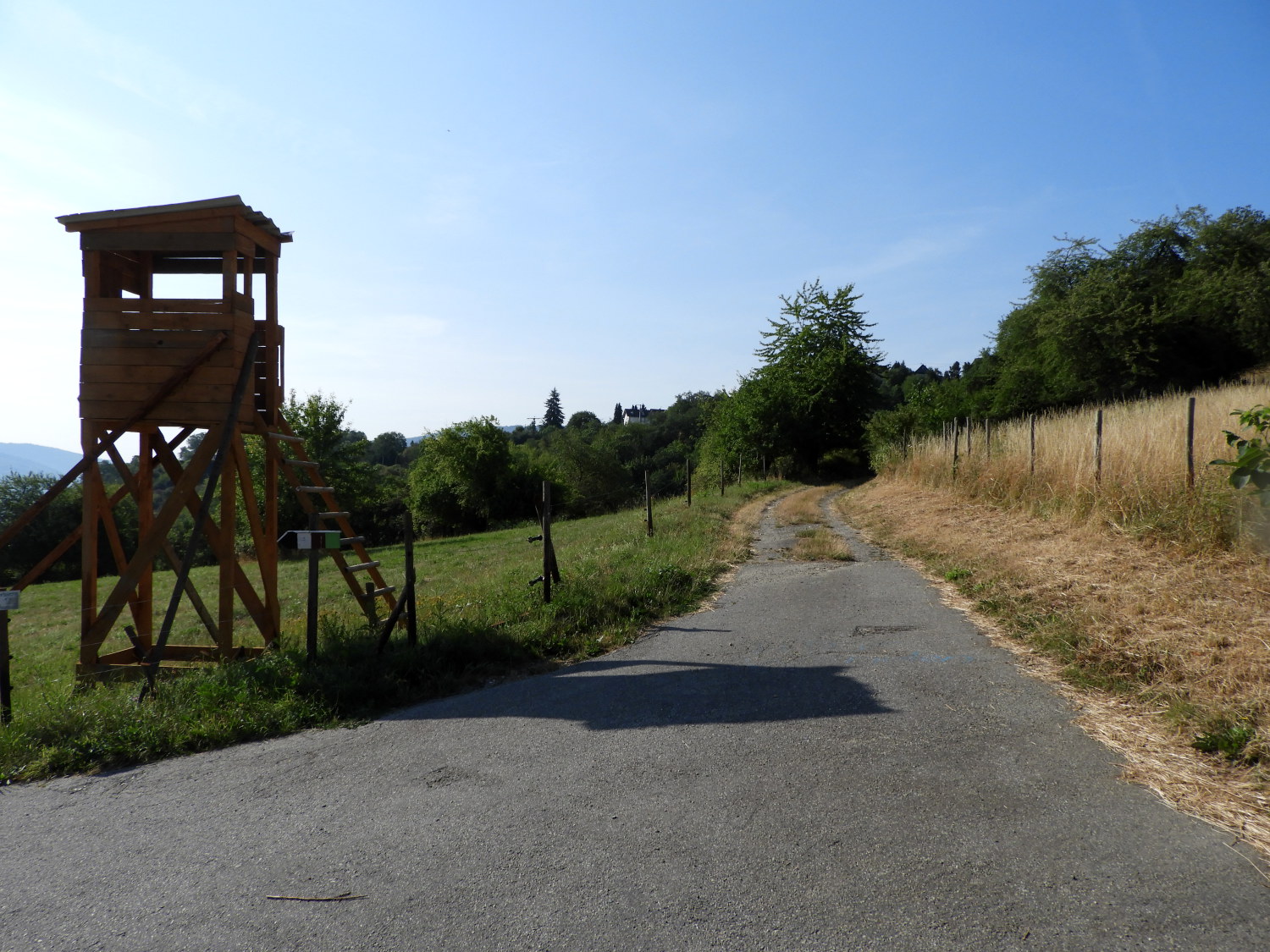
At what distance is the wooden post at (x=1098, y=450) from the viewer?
10.8m

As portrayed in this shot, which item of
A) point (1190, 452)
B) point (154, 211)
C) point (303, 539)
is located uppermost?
point (154, 211)

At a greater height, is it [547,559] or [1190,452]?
[1190,452]

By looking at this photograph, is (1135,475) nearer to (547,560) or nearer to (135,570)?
(547,560)

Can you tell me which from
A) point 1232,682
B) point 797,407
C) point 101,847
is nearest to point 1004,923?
point 1232,682

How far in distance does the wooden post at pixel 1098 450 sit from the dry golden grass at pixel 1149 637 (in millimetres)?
783

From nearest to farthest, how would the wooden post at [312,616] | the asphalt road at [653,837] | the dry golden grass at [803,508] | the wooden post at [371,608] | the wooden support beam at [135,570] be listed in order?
the asphalt road at [653,837], the wooden post at [312,616], the wooden support beam at [135,570], the wooden post at [371,608], the dry golden grass at [803,508]

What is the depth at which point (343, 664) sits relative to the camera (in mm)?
6301

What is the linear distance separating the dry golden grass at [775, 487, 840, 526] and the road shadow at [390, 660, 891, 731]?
12.6 m

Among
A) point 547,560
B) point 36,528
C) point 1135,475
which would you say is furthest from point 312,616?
point 36,528

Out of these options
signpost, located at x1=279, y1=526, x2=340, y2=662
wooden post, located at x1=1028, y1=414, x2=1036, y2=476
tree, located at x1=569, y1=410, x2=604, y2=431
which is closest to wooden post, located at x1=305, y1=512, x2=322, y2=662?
signpost, located at x1=279, y1=526, x2=340, y2=662

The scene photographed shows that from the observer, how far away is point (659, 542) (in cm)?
1406

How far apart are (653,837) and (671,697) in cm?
216

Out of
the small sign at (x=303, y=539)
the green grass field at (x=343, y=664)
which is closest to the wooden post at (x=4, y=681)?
the green grass field at (x=343, y=664)

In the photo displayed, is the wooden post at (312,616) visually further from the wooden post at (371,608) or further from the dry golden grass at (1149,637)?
the dry golden grass at (1149,637)
